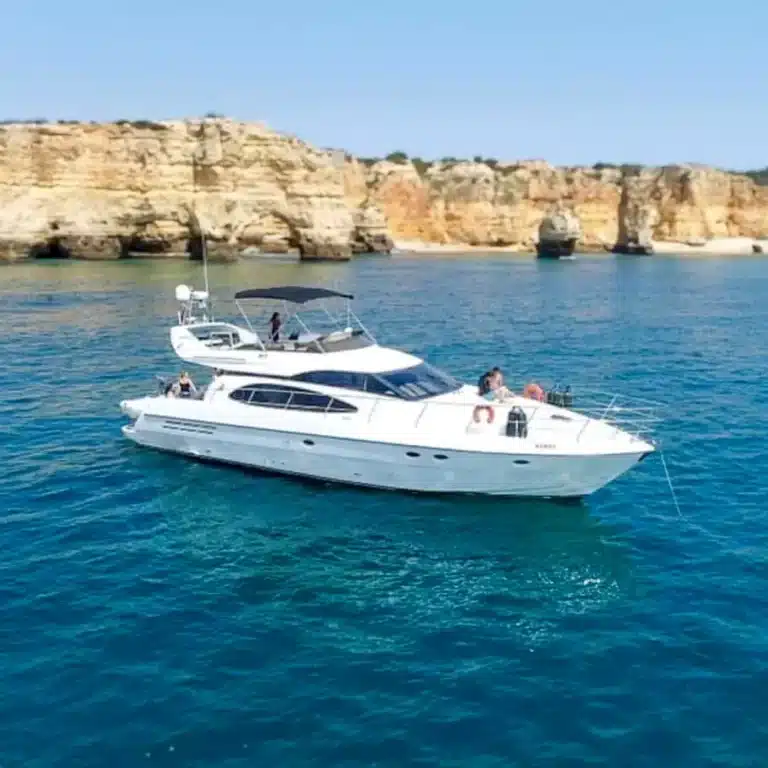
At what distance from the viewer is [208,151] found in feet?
270

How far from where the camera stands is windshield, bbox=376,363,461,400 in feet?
62.1

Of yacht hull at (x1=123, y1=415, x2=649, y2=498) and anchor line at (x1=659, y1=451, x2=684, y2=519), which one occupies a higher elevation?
yacht hull at (x1=123, y1=415, x2=649, y2=498)

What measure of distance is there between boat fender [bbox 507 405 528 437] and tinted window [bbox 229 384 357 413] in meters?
3.27

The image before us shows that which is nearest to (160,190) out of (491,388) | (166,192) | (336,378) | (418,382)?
(166,192)

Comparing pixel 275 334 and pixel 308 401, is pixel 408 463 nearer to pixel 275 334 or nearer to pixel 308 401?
pixel 308 401

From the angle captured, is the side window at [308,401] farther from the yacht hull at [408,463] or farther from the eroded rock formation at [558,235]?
the eroded rock formation at [558,235]

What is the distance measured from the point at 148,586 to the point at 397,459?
5.79 m

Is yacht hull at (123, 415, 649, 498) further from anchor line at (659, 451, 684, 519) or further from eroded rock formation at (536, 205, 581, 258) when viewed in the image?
eroded rock formation at (536, 205, 581, 258)

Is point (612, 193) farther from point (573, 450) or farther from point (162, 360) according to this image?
point (573, 450)

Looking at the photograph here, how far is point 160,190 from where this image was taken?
82062 millimetres

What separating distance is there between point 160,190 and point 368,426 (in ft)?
228

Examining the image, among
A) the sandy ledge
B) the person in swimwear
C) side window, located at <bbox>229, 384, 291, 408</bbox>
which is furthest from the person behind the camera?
the sandy ledge

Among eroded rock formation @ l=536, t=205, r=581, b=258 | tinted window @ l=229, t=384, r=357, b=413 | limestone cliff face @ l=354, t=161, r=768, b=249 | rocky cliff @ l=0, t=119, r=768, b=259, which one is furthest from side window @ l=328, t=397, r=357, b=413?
limestone cliff face @ l=354, t=161, r=768, b=249

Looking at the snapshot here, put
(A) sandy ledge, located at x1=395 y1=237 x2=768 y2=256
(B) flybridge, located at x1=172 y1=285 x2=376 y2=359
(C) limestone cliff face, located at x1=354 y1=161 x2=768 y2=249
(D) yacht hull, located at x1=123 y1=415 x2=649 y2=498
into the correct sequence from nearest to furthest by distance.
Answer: (D) yacht hull, located at x1=123 y1=415 x2=649 y2=498 < (B) flybridge, located at x1=172 y1=285 x2=376 y2=359 < (A) sandy ledge, located at x1=395 y1=237 x2=768 y2=256 < (C) limestone cliff face, located at x1=354 y1=161 x2=768 y2=249
